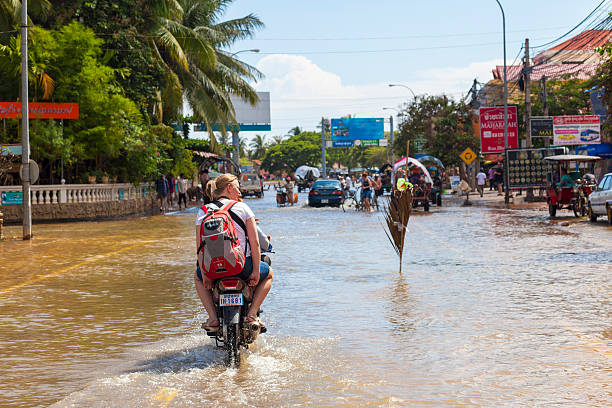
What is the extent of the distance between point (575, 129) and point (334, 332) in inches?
1725

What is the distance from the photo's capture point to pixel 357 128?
100875 millimetres

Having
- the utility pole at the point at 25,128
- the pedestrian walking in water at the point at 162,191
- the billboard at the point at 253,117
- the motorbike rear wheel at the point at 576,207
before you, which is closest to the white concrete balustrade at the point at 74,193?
the pedestrian walking in water at the point at 162,191

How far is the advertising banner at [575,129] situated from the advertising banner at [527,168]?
1116 cm

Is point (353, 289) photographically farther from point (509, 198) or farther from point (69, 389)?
point (509, 198)

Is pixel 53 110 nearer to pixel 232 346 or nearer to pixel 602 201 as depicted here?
pixel 602 201

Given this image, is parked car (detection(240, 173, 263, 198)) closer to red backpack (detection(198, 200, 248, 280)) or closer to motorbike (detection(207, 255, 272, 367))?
motorbike (detection(207, 255, 272, 367))

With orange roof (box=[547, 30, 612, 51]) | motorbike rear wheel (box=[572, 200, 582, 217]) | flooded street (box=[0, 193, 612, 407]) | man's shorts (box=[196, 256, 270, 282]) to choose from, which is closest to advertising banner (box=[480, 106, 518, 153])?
orange roof (box=[547, 30, 612, 51])

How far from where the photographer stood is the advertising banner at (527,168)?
3788 cm

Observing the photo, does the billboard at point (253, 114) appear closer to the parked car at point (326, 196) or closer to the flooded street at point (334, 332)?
the parked car at point (326, 196)

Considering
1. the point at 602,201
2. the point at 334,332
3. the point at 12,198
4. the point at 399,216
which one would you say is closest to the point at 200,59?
the point at 12,198

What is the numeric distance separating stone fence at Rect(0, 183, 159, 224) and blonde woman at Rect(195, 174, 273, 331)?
22.7m

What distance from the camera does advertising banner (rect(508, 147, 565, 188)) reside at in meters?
37.9

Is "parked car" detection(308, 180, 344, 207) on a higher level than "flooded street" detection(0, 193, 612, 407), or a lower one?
higher

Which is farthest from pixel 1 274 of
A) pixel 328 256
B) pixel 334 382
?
pixel 334 382
